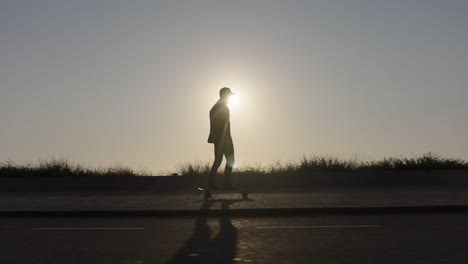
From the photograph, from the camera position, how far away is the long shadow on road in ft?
23.5

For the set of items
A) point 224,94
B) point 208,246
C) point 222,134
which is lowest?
point 208,246

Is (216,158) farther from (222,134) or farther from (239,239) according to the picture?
(239,239)

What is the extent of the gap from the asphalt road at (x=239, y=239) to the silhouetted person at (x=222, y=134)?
9.60ft

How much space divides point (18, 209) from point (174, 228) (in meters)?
3.82

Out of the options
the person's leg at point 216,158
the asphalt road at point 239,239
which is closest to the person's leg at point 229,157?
the person's leg at point 216,158

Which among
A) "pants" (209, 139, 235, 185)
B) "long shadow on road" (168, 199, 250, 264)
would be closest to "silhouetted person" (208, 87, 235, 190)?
"pants" (209, 139, 235, 185)

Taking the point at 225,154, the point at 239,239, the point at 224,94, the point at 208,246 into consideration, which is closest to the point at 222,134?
the point at 225,154

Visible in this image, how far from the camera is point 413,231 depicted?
29.5ft

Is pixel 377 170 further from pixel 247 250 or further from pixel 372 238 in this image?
pixel 247 250

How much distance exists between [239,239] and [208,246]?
0.62 metres

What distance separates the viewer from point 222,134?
538 inches

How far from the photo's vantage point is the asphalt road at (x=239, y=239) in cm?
725

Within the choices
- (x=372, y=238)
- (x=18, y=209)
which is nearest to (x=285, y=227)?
(x=372, y=238)

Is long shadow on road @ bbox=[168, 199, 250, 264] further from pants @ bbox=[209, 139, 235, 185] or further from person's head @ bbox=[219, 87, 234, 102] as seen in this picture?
person's head @ bbox=[219, 87, 234, 102]
